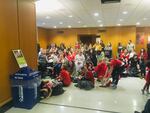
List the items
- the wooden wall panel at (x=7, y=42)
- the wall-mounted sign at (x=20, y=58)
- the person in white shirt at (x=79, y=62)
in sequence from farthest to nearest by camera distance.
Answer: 1. the person in white shirt at (x=79, y=62)
2. the wall-mounted sign at (x=20, y=58)
3. the wooden wall panel at (x=7, y=42)

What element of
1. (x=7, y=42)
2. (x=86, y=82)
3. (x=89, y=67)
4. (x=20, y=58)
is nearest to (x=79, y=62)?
(x=89, y=67)

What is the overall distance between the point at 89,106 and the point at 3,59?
2.29 meters

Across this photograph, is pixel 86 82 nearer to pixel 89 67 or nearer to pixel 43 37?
pixel 89 67

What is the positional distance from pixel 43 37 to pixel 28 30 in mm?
11628

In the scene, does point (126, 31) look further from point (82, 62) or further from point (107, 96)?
point (107, 96)

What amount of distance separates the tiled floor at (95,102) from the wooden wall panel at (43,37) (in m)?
10.7

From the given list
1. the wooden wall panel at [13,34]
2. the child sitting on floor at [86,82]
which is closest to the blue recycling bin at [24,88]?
the wooden wall panel at [13,34]

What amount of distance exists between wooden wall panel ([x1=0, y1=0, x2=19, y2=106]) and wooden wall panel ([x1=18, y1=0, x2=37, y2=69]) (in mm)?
268

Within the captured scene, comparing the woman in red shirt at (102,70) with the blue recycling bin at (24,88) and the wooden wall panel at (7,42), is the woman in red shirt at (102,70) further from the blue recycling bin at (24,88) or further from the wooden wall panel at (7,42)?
the wooden wall panel at (7,42)

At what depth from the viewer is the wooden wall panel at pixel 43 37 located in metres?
15.8

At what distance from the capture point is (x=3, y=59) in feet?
12.9

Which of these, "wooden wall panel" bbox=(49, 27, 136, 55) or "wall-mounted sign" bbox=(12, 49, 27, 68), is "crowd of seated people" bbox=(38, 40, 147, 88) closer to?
"wall-mounted sign" bbox=(12, 49, 27, 68)

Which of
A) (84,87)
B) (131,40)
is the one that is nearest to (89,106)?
(84,87)

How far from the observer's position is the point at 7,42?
13.4 feet
